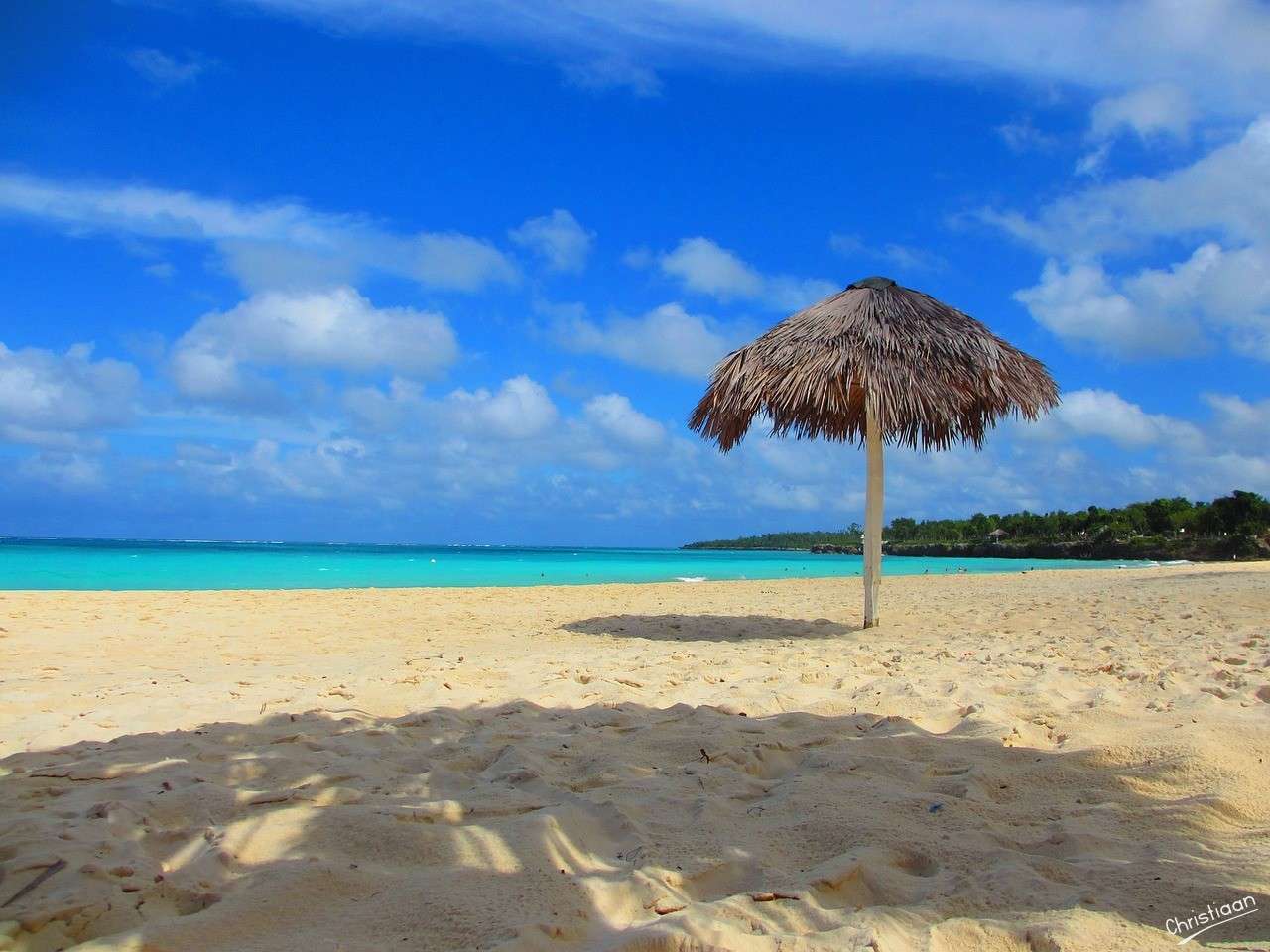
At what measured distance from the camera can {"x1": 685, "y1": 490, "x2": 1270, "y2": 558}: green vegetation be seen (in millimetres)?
43250

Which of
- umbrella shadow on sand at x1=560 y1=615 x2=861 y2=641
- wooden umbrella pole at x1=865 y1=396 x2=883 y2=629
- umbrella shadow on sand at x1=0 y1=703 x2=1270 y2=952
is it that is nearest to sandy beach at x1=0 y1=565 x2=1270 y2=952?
umbrella shadow on sand at x1=0 y1=703 x2=1270 y2=952

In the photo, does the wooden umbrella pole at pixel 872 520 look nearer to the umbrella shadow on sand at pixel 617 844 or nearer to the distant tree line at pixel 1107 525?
the umbrella shadow on sand at pixel 617 844

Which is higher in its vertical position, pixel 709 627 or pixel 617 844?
pixel 617 844

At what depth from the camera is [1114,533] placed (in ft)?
180

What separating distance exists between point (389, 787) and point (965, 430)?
793 centimetres

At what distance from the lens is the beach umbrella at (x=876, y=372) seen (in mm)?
7449

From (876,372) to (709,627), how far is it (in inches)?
125

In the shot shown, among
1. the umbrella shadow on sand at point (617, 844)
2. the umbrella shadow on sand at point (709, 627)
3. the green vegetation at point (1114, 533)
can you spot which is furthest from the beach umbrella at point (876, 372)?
the green vegetation at point (1114, 533)

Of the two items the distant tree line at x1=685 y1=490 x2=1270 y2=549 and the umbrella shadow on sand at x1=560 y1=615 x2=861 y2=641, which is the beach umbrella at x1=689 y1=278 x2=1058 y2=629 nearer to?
the umbrella shadow on sand at x1=560 y1=615 x2=861 y2=641

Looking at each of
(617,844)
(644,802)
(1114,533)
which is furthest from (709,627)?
(1114,533)

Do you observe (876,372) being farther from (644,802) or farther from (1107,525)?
(1107,525)

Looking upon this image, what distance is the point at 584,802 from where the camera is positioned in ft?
8.39

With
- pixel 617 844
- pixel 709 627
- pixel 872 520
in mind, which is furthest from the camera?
pixel 709 627

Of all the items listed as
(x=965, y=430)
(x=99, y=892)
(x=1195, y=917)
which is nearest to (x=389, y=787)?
(x=99, y=892)
